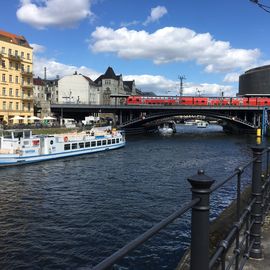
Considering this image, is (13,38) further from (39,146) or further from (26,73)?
(39,146)

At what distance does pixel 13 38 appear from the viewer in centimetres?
8656

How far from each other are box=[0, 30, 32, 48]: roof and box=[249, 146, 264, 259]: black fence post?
272 ft

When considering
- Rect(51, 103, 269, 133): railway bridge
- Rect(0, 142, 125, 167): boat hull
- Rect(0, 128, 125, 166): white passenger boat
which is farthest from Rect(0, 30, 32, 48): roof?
Rect(0, 142, 125, 167): boat hull

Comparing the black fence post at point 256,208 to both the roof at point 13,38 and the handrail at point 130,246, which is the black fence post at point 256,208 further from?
the roof at point 13,38

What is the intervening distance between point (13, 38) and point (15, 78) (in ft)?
31.1

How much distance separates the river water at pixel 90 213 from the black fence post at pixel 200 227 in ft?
33.0

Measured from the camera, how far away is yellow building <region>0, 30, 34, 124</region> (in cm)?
8112

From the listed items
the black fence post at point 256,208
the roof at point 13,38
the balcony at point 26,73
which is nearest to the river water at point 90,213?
the black fence post at point 256,208

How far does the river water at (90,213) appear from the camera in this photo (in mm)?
13719

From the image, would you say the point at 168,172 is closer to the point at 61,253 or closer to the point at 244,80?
the point at 61,253

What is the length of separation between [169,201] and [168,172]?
37.1ft

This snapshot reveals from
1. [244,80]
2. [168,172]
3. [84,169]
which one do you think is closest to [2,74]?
[84,169]

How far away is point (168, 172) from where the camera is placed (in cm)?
3288

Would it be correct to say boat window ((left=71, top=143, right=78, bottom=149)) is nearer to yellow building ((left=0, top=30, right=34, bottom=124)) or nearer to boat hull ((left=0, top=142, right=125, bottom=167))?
boat hull ((left=0, top=142, right=125, bottom=167))
